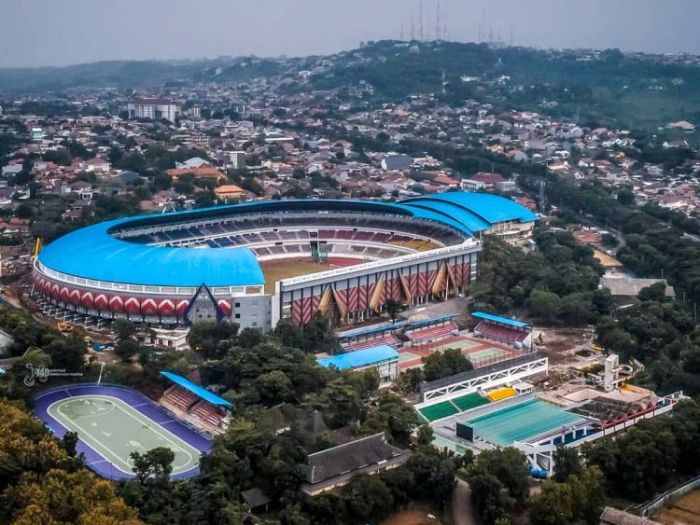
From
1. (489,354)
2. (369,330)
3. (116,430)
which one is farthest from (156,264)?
(489,354)

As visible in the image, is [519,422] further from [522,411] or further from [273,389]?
[273,389]

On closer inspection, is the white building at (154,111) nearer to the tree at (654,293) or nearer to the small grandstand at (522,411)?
the tree at (654,293)

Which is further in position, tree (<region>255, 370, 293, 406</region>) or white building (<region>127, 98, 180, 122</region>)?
white building (<region>127, 98, 180, 122</region>)

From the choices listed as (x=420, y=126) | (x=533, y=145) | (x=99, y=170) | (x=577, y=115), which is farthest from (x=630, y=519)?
(x=577, y=115)

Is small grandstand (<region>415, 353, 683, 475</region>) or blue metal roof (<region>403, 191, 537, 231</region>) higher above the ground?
blue metal roof (<region>403, 191, 537, 231</region>)

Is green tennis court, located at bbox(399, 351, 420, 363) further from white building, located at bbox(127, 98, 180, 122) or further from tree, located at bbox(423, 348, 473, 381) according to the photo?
white building, located at bbox(127, 98, 180, 122)

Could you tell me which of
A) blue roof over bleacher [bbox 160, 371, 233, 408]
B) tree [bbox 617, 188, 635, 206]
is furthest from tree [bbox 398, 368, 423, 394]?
tree [bbox 617, 188, 635, 206]
